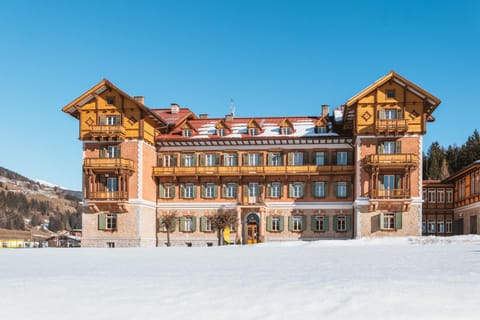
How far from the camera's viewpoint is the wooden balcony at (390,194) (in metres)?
44.5

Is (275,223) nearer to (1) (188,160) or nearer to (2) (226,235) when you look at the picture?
(2) (226,235)

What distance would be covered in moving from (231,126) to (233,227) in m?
8.98

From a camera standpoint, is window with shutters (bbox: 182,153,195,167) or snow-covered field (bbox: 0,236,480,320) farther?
window with shutters (bbox: 182,153,195,167)

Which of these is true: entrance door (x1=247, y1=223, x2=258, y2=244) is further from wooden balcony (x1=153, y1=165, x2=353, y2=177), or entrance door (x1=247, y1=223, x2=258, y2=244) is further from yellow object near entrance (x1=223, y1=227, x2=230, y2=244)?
wooden balcony (x1=153, y1=165, x2=353, y2=177)

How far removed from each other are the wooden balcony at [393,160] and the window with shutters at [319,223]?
21.7ft

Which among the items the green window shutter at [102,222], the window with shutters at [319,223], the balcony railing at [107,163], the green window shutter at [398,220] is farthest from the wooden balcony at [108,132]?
the green window shutter at [398,220]

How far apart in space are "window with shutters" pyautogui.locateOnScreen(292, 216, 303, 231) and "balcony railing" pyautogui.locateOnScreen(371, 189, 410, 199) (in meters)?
6.61

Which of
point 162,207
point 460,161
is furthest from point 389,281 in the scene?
point 460,161

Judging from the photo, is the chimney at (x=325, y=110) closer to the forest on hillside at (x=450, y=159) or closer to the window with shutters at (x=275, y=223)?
the window with shutters at (x=275, y=223)

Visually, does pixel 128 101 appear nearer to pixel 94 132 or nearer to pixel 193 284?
pixel 94 132

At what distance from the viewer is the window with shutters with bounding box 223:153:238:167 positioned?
163 ft

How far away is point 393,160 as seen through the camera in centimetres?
4441

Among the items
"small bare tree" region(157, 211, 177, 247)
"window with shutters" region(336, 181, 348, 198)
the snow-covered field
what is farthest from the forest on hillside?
the snow-covered field

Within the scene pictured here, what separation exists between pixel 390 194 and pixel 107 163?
21410 mm
